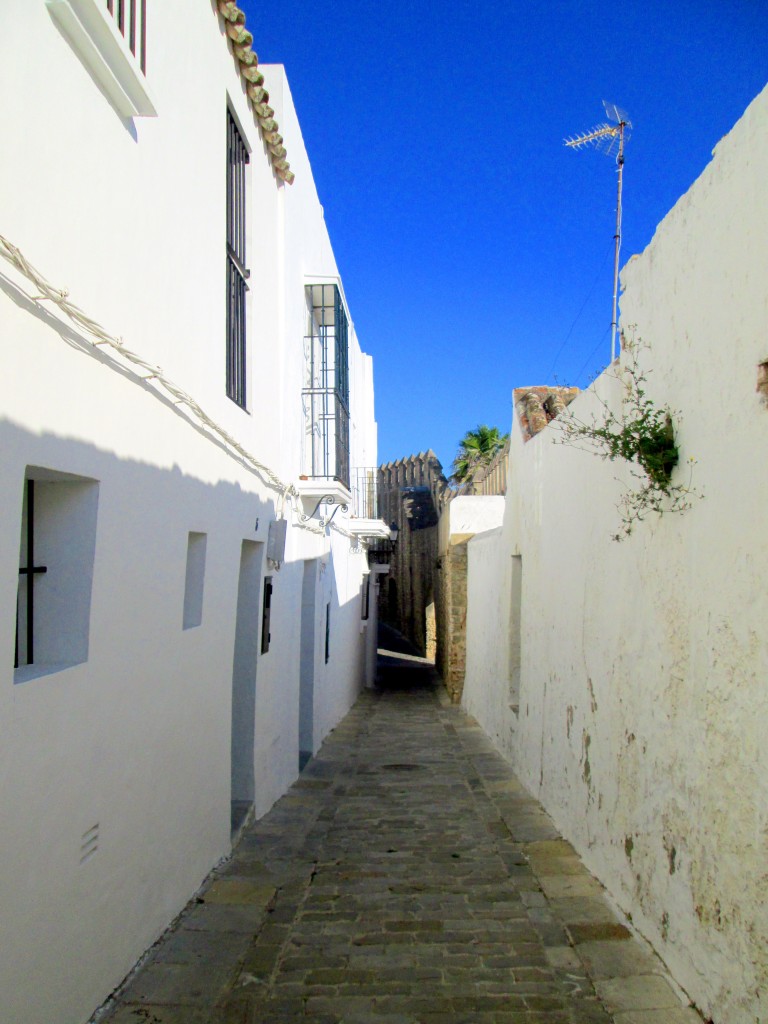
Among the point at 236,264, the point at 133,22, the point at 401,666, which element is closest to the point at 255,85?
the point at 236,264

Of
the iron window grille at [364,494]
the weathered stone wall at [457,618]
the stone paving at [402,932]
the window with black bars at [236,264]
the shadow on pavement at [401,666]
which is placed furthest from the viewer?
the shadow on pavement at [401,666]

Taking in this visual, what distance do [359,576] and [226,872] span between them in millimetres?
13476

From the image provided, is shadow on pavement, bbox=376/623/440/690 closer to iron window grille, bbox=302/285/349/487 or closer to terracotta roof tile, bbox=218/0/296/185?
iron window grille, bbox=302/285/349/487

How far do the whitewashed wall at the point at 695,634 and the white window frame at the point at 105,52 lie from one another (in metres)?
2.83

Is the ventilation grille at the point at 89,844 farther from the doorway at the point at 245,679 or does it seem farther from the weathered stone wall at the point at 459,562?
the weathered stone wall at the point at 459,562

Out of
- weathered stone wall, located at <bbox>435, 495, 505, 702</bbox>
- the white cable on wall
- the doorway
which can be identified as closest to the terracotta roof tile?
the white cable on wall

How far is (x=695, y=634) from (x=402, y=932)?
8.56ft

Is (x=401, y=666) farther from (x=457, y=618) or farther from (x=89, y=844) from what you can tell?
(x=89, y=844)

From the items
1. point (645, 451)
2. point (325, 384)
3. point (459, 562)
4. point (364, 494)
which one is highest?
point (325, 384)

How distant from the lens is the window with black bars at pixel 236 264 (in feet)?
23.7

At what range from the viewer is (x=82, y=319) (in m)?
3.87

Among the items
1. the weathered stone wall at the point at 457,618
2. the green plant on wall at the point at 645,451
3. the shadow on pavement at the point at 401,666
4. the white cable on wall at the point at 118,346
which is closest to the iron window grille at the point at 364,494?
the weathered stone wall at the point at 457,618

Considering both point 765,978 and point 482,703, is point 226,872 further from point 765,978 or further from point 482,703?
point 482,703

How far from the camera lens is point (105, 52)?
13.1ft
